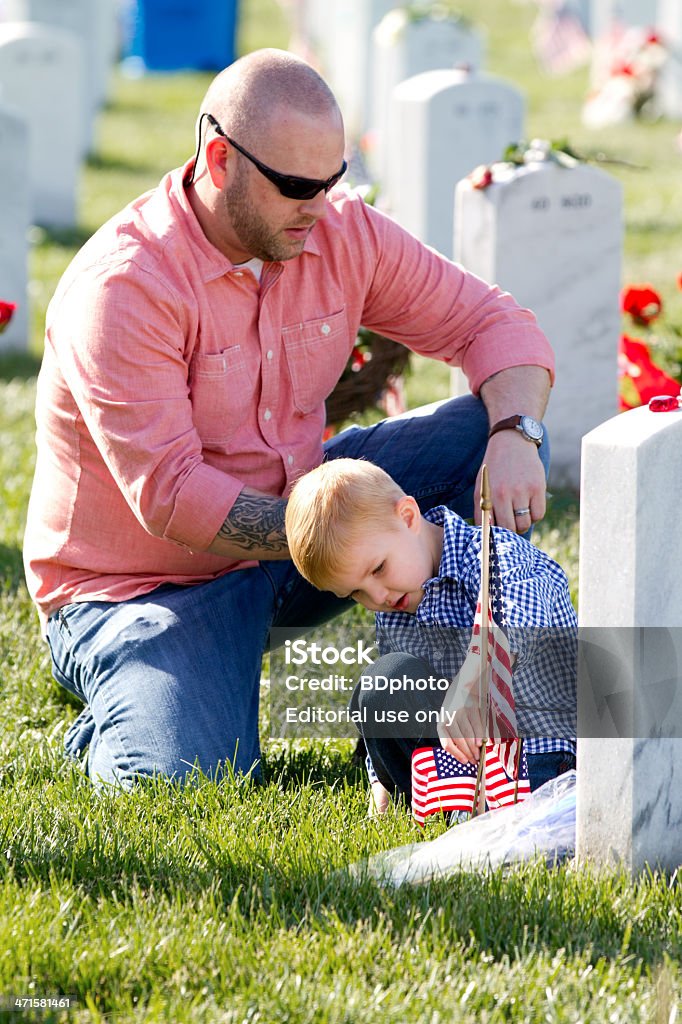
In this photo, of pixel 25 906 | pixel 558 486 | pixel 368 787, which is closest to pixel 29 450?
pixel 558 486

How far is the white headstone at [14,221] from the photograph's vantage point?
7055 mm

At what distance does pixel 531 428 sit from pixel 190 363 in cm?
80

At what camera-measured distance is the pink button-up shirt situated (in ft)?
9.87

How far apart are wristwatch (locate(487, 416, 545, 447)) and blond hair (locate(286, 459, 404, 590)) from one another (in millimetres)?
535

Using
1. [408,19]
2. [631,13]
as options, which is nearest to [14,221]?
[408,19]

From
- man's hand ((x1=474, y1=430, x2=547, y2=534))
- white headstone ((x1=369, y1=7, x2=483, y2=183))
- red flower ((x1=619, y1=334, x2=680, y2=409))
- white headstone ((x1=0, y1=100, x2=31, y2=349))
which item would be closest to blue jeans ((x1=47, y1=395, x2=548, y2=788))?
man's hand ((x1=474, y1=430, x2=547, y2=534))

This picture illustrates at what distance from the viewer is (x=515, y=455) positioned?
10.5 ft

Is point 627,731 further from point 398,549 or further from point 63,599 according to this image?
point 63,599

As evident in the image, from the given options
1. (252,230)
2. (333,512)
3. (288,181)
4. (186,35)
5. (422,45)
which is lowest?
(333,512)

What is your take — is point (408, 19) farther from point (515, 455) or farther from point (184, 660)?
point (184, 660)

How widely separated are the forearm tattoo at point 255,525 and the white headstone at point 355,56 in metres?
10.3

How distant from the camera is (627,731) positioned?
2.46 m

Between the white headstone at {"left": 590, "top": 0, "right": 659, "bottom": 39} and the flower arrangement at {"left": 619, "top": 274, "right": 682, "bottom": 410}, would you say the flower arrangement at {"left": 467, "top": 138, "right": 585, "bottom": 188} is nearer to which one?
the flower arrangement at {"left": 619, "top": 274, "right": 682, "bottom": 410}

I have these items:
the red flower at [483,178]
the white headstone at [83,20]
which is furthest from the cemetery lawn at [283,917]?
the white headstone at [83,20]
